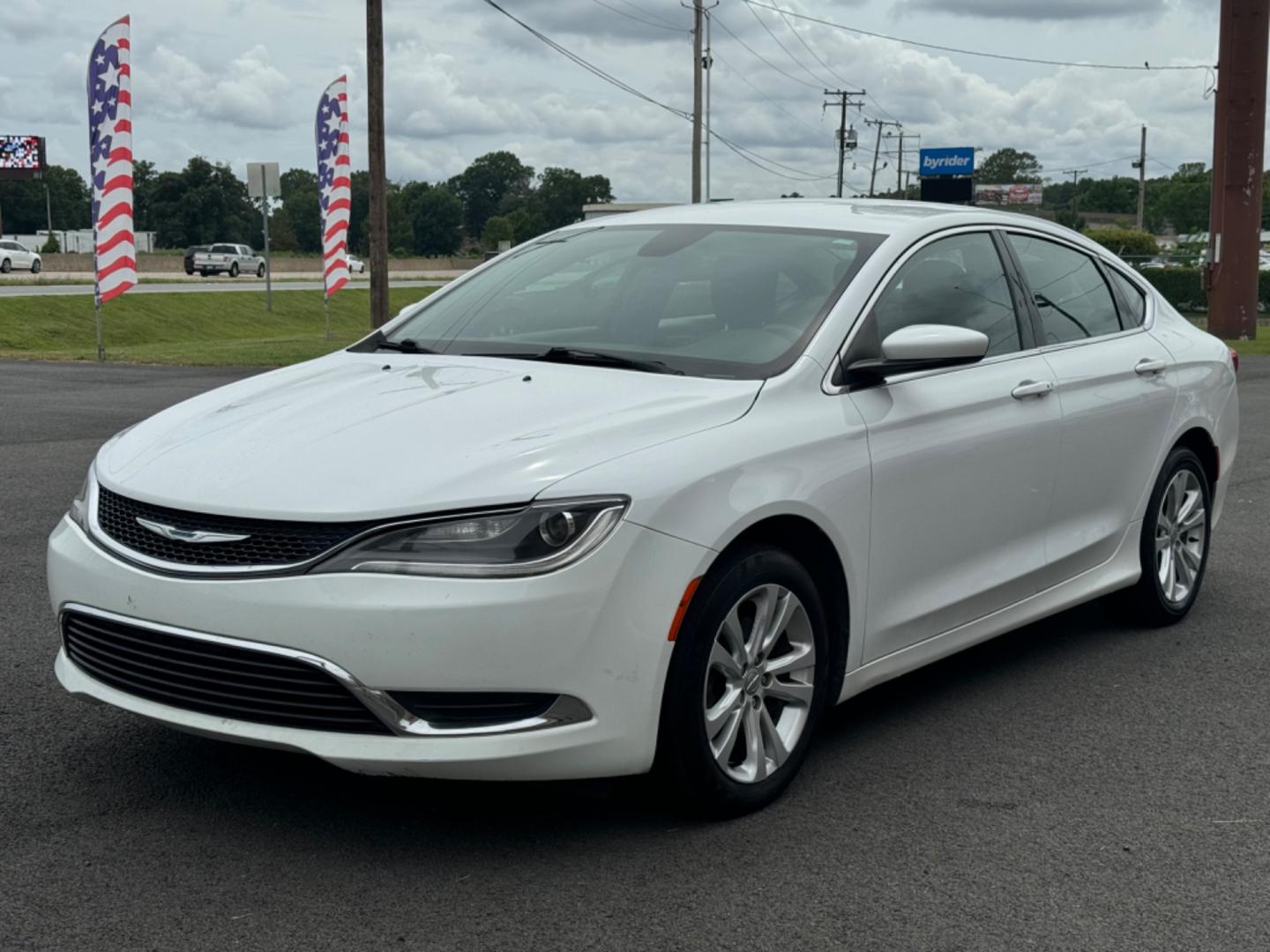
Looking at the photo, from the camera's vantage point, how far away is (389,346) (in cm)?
520

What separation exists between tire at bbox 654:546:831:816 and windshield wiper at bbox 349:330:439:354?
1.54 meters

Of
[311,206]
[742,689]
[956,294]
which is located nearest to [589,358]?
[742,689]

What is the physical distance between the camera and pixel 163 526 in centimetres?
371

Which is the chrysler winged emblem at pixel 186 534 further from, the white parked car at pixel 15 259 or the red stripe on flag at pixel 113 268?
the white parked car at pixel 15 259

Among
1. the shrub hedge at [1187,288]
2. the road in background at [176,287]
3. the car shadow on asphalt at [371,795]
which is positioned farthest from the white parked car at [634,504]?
the shrub hedge at [1187,288]

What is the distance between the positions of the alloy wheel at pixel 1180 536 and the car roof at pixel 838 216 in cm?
117

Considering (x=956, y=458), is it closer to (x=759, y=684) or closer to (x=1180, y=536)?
(x=759, y=684)

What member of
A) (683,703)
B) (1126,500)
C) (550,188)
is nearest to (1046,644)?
(1126,500)

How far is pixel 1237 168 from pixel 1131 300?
2645cm

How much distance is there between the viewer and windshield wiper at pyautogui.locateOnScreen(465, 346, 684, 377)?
4.44 m

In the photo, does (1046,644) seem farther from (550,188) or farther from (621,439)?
(550,188)

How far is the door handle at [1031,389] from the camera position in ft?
16.6

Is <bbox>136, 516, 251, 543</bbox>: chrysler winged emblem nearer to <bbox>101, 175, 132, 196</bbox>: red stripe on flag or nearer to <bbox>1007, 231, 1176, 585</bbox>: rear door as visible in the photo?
<bbox>1007, 231, 1176, 585</bbox>: rear door

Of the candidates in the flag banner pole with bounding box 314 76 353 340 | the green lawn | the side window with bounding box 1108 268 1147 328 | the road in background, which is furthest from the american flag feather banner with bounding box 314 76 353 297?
the side window with bounding box 1108 268 1147 328
